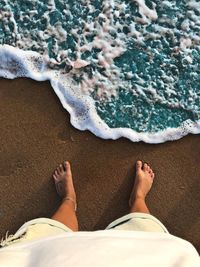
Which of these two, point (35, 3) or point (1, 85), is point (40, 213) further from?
point (35, 3)

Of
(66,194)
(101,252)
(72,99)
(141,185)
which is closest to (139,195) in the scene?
(141,185)

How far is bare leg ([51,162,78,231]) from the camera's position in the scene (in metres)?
1.54

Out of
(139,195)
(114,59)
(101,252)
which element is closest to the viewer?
(101,252)

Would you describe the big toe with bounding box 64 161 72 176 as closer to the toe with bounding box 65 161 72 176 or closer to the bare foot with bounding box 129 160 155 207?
the toe with bounding box 65 161 72 176

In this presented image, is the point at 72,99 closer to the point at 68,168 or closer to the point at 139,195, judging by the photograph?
the point at 68,168

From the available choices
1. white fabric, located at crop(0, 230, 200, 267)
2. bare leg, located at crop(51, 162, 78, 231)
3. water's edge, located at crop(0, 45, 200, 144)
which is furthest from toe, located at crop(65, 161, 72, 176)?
white fabric, located at crop(0, 230, 200, 267)

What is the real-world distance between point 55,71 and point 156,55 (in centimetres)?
40

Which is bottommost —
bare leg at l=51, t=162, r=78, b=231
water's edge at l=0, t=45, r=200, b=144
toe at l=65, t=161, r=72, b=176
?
bare leg at l=51, t=162, r=78, b=231

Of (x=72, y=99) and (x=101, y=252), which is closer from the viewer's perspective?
(x=101, y=252)

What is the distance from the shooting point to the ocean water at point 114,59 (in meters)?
1.65

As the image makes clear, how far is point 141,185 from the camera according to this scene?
1.58 metres

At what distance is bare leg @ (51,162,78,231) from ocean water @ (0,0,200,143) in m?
0.18

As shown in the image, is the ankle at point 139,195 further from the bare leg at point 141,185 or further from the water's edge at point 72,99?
the water's edge at point 72,99

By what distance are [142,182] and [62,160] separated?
1.03ft
